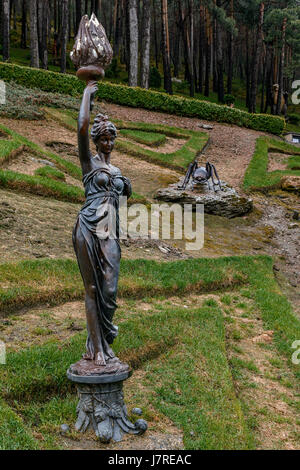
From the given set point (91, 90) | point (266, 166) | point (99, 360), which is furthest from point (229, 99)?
point (99, 360)

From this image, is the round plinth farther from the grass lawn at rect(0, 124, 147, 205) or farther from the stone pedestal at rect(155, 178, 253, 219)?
the stone pedestal at rect(155, 178, 253, 219)

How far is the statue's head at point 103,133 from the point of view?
5.33 metres

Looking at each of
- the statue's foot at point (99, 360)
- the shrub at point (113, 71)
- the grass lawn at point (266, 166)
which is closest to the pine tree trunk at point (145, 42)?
the grass lawn at point (266, 166)

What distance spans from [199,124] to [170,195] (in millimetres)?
11615

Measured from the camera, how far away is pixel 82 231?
5.08 m

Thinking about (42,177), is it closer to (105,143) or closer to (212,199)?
(212,199)

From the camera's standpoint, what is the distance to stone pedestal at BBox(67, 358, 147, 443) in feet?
16.1

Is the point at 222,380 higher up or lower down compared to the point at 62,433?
lower down

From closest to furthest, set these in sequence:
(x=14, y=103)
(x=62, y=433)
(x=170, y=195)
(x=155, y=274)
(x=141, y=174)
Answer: (x=62, y=433) → (x=155, y=274) → (x=170, y=195) → (x=141, y=174) → (x=14, y=103)

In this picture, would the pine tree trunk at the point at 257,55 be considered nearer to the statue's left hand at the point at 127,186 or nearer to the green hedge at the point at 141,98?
the green hedge at the point at 141,98

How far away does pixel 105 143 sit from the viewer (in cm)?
540

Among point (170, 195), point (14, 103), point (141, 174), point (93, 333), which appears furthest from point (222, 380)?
point (14, 103)

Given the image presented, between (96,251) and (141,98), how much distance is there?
21.6 meters
